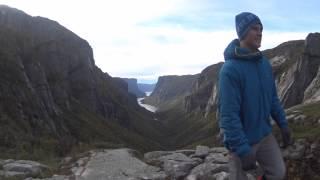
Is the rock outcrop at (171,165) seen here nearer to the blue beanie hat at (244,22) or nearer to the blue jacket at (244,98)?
the blue jacket at (244,98)

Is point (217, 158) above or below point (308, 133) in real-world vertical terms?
above

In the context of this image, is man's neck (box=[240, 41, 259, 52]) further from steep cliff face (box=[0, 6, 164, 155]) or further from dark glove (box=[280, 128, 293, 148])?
steep cliff face (box=[0, 6, 164, 155])

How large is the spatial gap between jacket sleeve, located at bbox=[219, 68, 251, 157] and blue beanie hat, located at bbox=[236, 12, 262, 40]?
1.86 feet

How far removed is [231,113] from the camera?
7.19 meters

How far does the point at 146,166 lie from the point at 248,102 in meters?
9.52

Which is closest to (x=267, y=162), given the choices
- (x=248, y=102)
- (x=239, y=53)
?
(x=248, y=102)

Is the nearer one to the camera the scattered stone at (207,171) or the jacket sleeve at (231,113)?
the jacket sleeve at (231,113)

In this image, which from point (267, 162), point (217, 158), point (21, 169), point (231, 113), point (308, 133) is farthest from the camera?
point (308, 133)

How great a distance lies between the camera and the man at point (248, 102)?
7.23 m

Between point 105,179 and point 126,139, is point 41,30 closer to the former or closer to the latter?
point 126,139

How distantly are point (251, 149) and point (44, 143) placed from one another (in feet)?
54.0

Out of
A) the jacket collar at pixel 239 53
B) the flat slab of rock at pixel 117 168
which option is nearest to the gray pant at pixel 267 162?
the jacket collar at pixel 239 53

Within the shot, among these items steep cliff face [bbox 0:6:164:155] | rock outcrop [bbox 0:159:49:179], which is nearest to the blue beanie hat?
rock outcrop [bbox 0:159:49:179]

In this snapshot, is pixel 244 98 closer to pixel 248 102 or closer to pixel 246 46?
pixel 248 102
